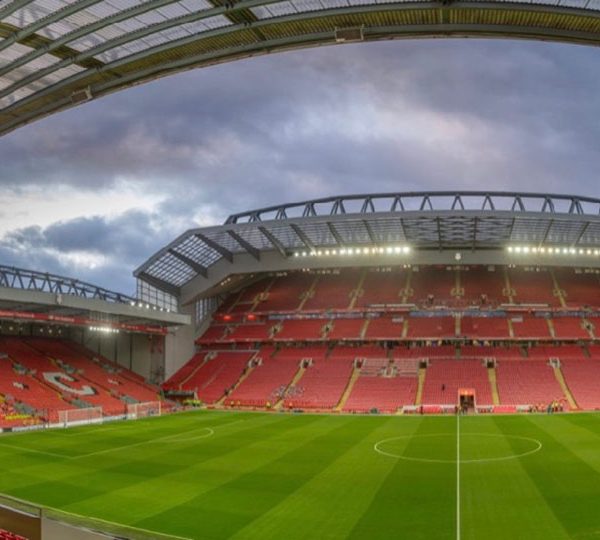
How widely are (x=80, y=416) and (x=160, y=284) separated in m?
26.1

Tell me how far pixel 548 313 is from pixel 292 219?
3104 centimetres

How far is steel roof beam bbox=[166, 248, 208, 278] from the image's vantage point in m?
64.6

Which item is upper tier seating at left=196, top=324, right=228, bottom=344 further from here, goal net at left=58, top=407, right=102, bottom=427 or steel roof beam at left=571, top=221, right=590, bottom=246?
steel roof beam at left=571, top=221, right=590, bottom=246

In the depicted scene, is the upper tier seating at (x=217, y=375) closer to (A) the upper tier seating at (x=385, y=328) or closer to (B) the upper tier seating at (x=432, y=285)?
(A) the upper tier seating at (x=385, y=328)

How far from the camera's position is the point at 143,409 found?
5178 cm

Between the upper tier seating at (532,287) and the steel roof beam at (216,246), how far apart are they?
3370cm

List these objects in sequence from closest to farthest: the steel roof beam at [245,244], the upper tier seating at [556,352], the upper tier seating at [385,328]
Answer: the upper tier seating at [556,352] < the steel roof beam at [245,244] < the upper tier seating at [385,328]

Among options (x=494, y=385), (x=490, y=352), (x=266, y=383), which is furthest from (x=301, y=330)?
(x=494, y=385)

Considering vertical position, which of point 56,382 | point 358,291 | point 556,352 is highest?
point 358,291

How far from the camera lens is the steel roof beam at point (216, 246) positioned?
62.5 m

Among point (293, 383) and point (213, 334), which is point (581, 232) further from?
point (213, 334)

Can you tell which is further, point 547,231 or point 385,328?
point 385,328

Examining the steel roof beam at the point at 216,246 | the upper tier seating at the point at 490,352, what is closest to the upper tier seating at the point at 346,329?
the upper tier seating at the point at 490,352

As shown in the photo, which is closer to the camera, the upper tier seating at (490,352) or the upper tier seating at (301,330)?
the upper tier seating at (490,352)
